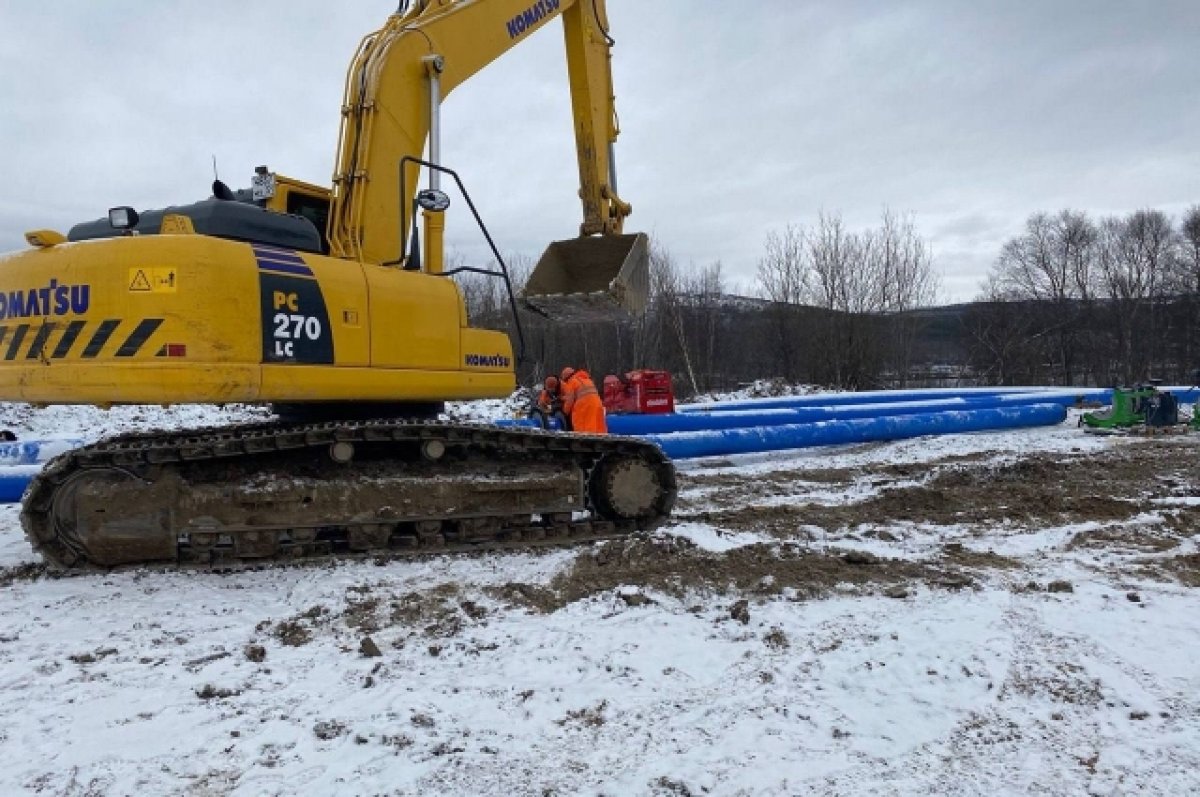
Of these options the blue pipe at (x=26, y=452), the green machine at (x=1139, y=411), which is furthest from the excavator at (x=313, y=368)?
the green machine at (x=1139, y=411)

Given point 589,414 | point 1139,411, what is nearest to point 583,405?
point 589,414

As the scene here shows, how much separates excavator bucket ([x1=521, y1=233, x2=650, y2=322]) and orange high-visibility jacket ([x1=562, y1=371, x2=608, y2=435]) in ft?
4.82

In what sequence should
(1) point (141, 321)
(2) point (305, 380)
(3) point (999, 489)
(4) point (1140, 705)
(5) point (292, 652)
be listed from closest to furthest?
(4) point (1140, 705), (5) point (292, 652), (1) point (141, 321), (2) point (305, 380), (3) point (999, 489)

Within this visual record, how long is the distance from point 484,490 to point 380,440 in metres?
0.77

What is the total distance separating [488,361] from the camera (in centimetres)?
566

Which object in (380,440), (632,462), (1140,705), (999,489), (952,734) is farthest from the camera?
(999,489)

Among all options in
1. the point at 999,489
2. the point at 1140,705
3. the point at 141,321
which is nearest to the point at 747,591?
the point at 1140,705

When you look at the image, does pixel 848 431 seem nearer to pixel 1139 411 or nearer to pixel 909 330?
pixel 1139 411

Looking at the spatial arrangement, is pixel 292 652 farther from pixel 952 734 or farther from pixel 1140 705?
pixel 1140 705

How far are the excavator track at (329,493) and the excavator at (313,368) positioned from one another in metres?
0.01

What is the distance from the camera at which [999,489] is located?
736 centimetres

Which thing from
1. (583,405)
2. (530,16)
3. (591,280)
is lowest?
(583,405)

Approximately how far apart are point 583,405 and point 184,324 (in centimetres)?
465

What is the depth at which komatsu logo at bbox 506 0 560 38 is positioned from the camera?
652 cm
